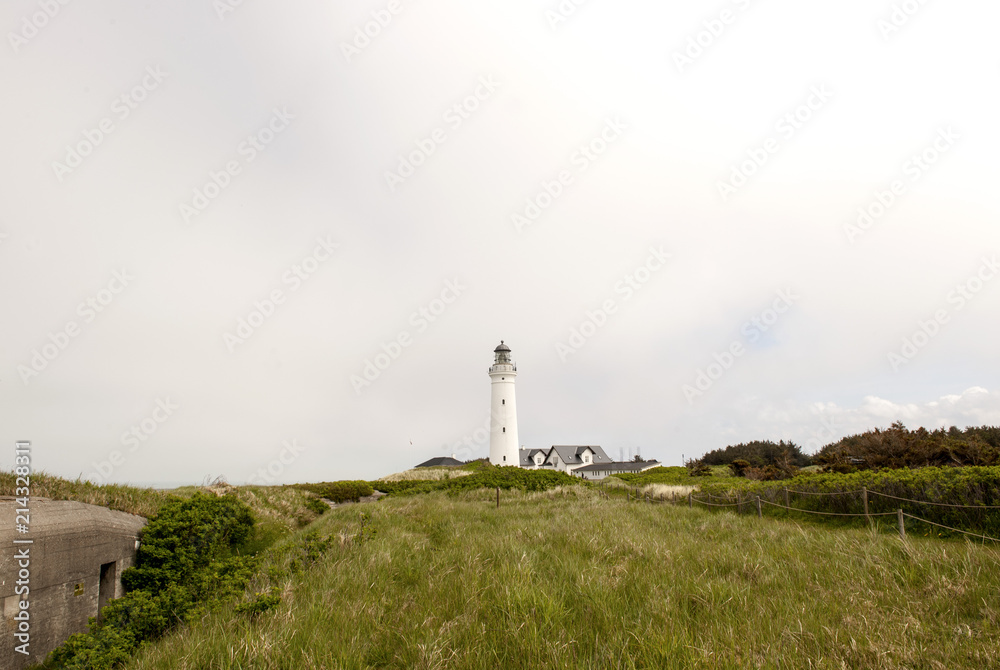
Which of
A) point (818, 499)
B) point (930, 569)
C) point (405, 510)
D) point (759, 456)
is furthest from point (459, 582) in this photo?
point (759, 456)

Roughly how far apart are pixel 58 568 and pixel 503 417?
133ft

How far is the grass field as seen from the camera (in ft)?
12.7

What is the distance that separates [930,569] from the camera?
5.58 m

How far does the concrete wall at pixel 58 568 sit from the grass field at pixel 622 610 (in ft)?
11.4

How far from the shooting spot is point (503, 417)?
4750 centimetres

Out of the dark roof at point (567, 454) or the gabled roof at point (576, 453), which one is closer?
the dark roof at point (567, 454)

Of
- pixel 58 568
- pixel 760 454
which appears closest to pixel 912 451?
pixel 760 454

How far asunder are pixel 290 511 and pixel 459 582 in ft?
50.6

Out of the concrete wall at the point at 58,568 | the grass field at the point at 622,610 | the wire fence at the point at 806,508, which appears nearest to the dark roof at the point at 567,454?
the wire fence at the point at 806,508

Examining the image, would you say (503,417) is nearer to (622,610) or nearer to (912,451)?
(912,451)

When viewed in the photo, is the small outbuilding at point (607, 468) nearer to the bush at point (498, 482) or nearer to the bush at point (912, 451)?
Result: the bush at point (498, 482)

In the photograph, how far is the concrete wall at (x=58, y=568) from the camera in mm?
6957

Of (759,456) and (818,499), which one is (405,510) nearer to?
(818,499)

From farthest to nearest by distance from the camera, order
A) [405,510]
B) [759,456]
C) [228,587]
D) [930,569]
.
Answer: [759,456] < [405,510] < [228,587] < [930,569]
